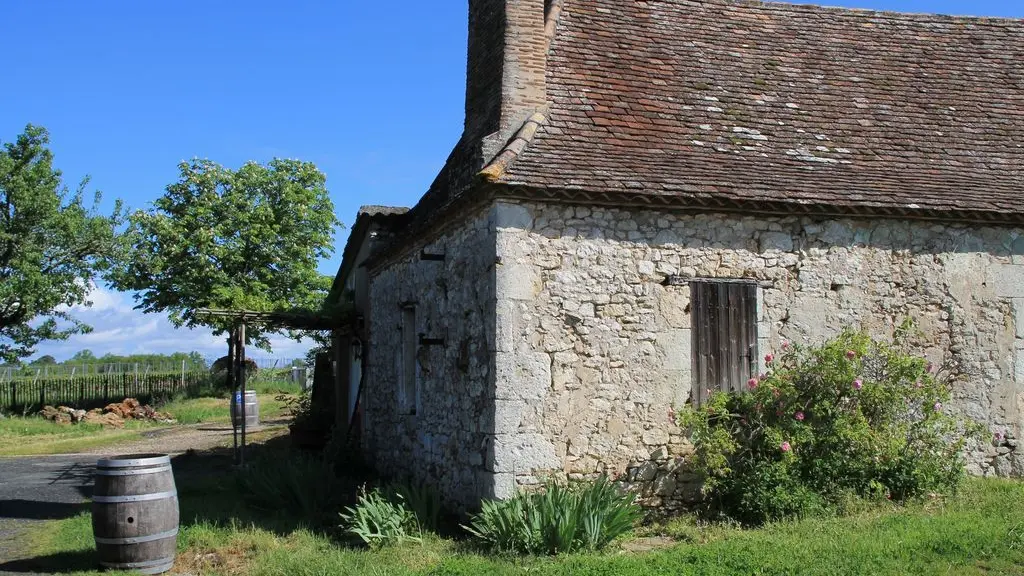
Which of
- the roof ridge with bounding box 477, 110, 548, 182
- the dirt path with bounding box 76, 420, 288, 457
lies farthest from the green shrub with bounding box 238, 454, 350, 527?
the dirt path with bounding box 76, 420, 288, 457

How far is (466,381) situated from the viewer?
8.62 meters

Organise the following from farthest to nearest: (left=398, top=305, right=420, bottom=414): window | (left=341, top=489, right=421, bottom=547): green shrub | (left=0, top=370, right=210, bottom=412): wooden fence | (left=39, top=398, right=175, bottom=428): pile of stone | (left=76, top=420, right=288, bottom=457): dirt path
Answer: (left=0, top=370, right=210, bottom=412): wooden fence < (left=39, top=398, right=175, bottom=428): pile of stone < (left=76, top=420, right=288, bottom=457): dirt path < (left=398, top=305, right=420, bottom=414): window < (left=341, top=489, right=421, bottom=547): green shrub

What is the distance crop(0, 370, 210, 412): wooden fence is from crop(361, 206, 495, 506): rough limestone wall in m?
18.9

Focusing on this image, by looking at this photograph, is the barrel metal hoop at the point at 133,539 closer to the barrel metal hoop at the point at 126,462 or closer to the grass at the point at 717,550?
the grass at the point at 717,550

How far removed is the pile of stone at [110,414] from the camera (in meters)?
23.4

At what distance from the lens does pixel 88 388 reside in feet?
89.6

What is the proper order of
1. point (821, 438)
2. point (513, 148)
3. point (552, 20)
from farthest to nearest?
1. point (552, 20)
2. point (513, 148)
3. point (821, 438)

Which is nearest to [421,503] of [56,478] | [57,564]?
[57,564]

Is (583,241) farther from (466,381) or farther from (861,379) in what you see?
(861,379)

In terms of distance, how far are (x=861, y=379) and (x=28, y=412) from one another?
24956mm

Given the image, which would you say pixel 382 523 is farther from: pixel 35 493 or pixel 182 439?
pixel 182 439

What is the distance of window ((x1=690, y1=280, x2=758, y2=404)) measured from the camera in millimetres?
8508

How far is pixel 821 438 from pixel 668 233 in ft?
8.05

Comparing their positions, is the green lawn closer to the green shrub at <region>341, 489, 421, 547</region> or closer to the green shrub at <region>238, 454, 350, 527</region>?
the green shrub at <region>341, 489, 421, 547</region>
